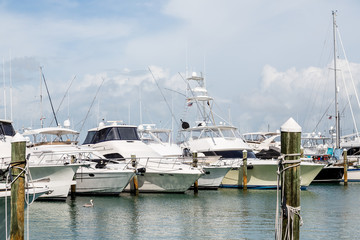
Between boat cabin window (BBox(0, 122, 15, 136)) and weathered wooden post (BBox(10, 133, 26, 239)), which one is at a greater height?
boat cabin window (BBox(0, 122, 15, 136))

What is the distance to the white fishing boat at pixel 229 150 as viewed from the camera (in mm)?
30328

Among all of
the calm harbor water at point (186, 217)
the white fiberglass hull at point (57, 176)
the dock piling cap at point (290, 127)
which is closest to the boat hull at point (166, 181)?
the calm harbor water at point (186, 217)

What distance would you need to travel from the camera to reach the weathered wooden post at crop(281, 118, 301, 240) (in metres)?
7.83

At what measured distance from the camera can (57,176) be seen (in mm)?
23078

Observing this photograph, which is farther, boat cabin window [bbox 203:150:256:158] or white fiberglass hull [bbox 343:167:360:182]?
white fiberglass hull [bbox 343:167:360:182]

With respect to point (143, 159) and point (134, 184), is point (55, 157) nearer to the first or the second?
point (134, 184)

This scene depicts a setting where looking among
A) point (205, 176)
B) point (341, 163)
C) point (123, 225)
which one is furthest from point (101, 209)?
point (341, 163)

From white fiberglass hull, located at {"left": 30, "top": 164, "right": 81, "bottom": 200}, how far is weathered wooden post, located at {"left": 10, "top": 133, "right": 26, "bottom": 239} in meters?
12.5

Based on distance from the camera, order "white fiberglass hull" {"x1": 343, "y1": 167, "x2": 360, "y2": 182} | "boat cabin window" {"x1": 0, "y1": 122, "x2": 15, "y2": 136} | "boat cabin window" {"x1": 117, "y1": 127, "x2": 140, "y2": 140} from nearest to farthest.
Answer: "boat cabin window" {"x1": 0, "y1": 122, "x2": 15, "y2": 136} → "boat cabin window" {"x1": 117, "y1": 127, "x2": 140, "y2": 140} → "white fiberglass hull" {"x1": 343, "y1": 167, "x2": 360, "y2": 182}

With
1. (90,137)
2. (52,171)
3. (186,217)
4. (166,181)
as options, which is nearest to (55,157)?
(52,171)

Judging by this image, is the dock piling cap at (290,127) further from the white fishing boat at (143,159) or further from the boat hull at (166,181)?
the boat hull at (166,181)

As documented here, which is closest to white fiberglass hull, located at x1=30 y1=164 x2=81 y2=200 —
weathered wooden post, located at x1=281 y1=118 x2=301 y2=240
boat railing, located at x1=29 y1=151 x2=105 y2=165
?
boat railing, located at x1=29 y1=151 x2=105 y2=165

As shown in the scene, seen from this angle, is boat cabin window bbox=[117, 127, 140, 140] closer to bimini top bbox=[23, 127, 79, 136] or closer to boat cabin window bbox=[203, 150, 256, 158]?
bimini top bbox=[23, 127, 79, 136]

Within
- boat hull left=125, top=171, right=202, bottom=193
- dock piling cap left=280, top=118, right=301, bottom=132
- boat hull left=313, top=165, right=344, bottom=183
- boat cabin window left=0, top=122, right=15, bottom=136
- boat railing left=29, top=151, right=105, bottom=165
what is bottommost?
boat hull left=313, top=165, right=344, bottom=183
